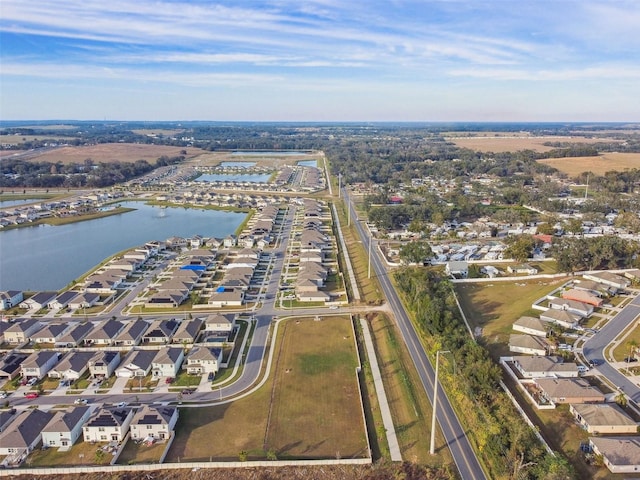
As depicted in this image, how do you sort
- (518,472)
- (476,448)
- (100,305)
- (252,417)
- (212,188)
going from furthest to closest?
1. (212,188)
2. (100,305)
3. (252,417)
4. (476,448)
5. (518,472)

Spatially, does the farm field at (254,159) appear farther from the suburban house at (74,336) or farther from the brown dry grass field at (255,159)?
the suburban house at (74,336)

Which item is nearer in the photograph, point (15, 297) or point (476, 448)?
point (476, 448)

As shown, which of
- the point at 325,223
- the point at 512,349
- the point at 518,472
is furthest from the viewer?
the point at 325,223

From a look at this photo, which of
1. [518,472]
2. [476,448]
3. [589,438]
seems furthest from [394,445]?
[589,438]

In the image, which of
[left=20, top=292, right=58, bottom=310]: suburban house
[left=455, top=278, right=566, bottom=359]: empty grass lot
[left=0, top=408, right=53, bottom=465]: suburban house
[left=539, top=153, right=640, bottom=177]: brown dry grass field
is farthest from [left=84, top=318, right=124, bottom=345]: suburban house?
[left=539, top=153, right=640, bottom=177]: brown dry grass field

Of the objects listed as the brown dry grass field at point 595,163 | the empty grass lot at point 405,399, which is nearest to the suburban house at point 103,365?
the empty grass lot at point 405,399

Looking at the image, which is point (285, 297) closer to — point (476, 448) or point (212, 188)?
point (476, 448)

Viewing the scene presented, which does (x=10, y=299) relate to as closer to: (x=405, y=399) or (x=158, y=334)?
(x=158, y=334)
